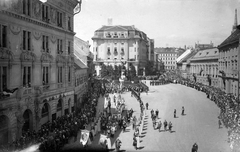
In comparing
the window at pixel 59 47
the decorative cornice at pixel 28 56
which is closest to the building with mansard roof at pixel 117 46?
the window at pixel 59 47

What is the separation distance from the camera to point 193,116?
96.3ft

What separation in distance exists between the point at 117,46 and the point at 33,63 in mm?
77825

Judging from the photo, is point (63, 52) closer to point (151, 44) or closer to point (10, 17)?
point (10, 17)

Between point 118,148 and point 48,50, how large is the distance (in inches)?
484

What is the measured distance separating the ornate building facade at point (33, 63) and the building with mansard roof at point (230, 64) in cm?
2317

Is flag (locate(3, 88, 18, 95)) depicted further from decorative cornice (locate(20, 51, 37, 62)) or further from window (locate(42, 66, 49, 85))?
window (locate(42, 66, 49, 85))

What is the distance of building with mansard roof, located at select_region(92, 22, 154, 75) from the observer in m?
96.5

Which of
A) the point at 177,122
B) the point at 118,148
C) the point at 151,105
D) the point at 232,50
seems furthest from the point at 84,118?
the point at 232,50

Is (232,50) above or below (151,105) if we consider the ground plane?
above

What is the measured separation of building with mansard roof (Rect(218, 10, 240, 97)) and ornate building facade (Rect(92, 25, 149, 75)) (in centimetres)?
5404

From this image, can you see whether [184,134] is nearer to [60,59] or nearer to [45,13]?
[60,59]

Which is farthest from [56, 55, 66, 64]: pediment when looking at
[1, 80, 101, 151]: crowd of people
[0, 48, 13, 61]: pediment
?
[0, 48, 13, 61]: pediment

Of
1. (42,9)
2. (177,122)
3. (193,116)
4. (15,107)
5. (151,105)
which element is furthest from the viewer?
(151,105)

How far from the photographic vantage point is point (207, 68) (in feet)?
194
